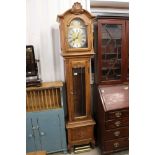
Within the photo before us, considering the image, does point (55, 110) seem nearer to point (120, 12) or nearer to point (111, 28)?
point (111, 28)

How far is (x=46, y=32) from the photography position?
2.44 meters

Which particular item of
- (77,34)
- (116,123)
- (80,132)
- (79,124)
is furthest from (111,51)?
(80,132)

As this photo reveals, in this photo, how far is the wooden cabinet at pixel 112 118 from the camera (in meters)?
2.27

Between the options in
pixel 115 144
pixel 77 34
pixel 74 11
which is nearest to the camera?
pixel 74 11

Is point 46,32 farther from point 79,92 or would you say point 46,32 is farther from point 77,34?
point 79,92

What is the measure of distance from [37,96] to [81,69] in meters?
0.70

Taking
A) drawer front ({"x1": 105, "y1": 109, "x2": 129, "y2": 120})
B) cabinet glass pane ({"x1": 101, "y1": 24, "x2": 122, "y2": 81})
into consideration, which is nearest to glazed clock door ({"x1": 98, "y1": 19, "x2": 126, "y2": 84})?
cabinet glass pane ({"x1": 101, "y1": 24, "x2": 122, "y2": 81})

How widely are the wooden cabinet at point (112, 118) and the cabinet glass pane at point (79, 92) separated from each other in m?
0.23

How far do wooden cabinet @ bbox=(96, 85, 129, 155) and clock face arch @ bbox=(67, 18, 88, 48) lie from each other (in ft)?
2.17

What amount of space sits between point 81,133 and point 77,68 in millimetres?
909

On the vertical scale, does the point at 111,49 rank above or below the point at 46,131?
above

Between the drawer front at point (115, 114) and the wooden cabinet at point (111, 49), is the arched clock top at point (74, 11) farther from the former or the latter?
the drawer front at point (115, 114)

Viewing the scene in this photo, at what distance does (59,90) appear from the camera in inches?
93.8
